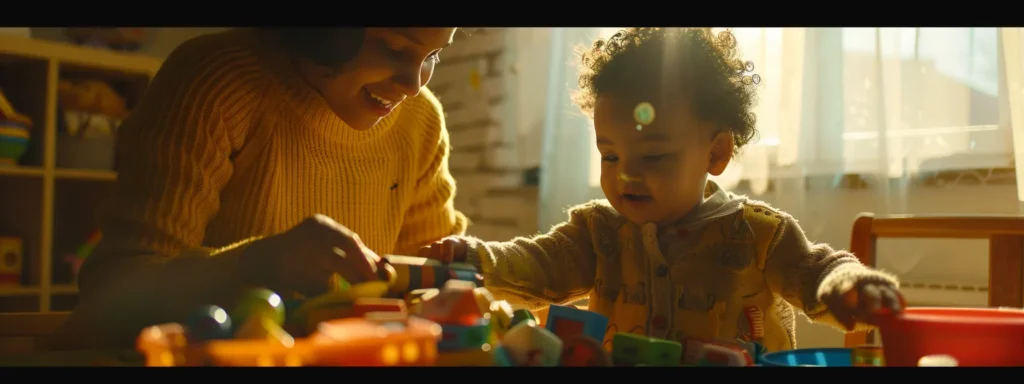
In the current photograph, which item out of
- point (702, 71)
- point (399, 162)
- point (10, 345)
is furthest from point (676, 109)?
point (10, 345)

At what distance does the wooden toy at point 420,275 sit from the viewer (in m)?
0.61

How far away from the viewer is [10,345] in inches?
28.1

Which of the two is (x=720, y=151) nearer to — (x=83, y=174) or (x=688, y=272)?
(x=688, y=272)

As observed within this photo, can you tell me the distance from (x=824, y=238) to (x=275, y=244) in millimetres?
1167

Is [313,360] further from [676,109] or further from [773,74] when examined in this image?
[773,74]

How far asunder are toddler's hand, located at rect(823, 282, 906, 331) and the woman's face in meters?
0.38

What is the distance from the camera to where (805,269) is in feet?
2.54

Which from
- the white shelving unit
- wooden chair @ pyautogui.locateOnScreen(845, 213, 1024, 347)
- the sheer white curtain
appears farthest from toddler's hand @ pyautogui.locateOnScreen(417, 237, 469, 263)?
the white shelving unit

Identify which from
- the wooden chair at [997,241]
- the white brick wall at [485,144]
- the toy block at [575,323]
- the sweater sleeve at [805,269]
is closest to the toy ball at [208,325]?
the toy block at [575,323]

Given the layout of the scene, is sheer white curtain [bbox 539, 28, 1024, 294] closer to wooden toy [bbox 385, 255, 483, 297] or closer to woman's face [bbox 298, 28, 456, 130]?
woman's face [bbox 298, 28, 456, 130]

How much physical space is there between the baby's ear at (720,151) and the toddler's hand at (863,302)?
0.26 meters

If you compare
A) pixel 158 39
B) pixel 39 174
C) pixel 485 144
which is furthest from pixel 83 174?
pixel 485 144

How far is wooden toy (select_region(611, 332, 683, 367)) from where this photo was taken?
0.51 meters

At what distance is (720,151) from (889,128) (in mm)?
674
